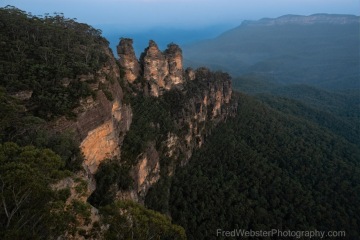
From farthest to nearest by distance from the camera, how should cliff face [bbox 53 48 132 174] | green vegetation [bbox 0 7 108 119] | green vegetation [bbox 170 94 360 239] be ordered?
green vegetation [bbox 170 94 360 239]
cliff face [bbox 53 48 132 174]
green vegetation [bbox 0 7 108 119]

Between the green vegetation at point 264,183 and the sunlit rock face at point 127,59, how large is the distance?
14.2 meters

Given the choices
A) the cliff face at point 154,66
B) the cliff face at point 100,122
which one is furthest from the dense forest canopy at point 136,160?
the cliff face at point 154,66

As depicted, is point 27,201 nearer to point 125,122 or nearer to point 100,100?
point 100,100

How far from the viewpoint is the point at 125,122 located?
3244 centimetres

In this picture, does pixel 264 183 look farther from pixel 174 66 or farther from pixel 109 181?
pixel 109 181

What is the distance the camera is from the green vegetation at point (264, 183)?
3541 centimetres

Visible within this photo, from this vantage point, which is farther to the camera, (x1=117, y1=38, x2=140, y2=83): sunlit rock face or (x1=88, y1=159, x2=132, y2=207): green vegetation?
(x1=117, y1=38, x2=140, y2=83): sunlit rock face

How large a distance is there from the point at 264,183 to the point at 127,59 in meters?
24.7

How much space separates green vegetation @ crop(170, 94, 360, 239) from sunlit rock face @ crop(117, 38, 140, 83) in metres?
14.2

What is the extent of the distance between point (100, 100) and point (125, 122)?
23.2ft

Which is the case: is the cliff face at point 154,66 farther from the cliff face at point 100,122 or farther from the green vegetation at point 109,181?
the green vegetation at point 109,181

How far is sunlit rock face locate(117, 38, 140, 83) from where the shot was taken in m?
39.8

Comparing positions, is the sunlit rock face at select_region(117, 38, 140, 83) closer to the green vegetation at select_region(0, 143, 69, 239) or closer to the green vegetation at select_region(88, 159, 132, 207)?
the green vegetation at select_region(88, 159, 132, 207)

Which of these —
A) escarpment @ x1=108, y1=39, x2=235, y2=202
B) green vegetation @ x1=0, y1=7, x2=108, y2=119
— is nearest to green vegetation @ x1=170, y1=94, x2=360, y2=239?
escarpment @ x1=108, y1=39, x2=235, y2=202
